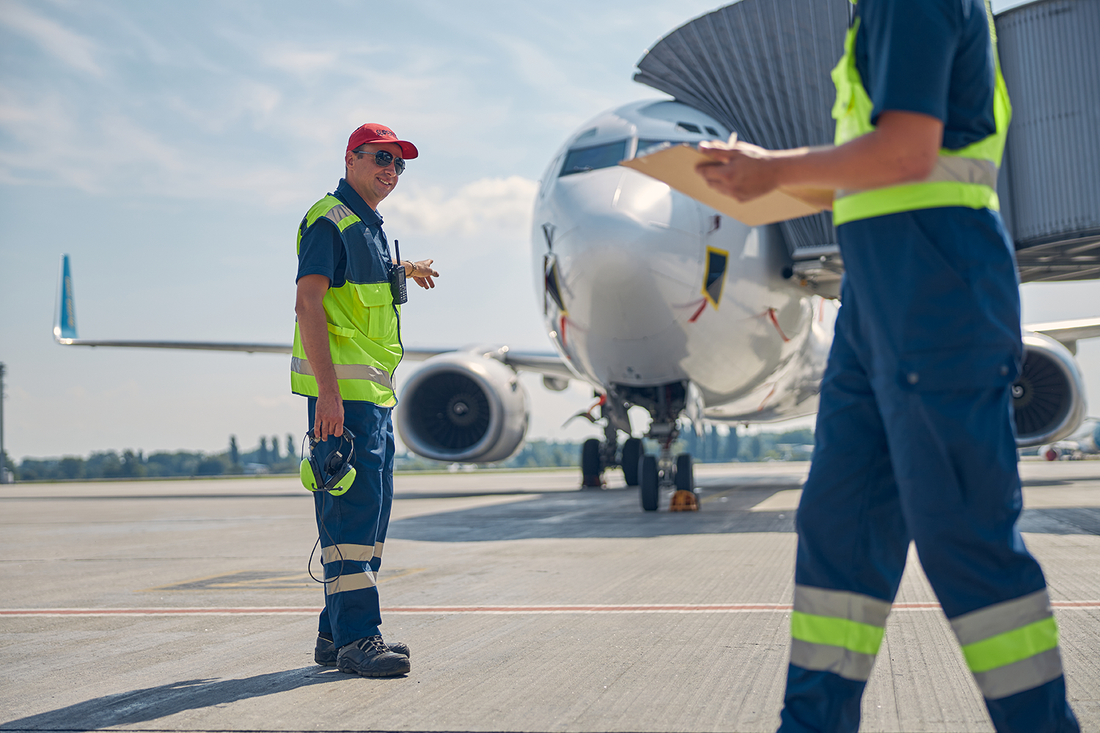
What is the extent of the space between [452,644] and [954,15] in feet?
8.45

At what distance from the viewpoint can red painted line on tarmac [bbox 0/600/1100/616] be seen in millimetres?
3879

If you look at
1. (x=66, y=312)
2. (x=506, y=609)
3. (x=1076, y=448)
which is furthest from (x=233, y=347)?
(x=1076, y=448)

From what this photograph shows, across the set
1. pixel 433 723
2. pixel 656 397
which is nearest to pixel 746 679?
pixel 433 723

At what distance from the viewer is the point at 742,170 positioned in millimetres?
1741

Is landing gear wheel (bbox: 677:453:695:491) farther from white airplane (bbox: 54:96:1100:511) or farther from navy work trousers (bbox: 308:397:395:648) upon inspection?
navy work trousers (bbox: 308:397:395:648)

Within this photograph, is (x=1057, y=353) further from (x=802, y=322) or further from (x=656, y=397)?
(x=656, y=397)

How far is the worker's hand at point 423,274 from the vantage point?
365cm

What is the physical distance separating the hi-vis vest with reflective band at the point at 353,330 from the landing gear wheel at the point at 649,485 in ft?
20.0

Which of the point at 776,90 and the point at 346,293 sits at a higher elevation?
the point at 776,90

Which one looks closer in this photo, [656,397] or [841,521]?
[841,521]

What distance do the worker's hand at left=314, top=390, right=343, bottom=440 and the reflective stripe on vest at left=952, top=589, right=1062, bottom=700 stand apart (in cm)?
197

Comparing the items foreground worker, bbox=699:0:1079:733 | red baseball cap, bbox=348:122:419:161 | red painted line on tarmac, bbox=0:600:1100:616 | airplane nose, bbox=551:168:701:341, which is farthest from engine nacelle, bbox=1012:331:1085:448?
foreground worker, bbox=699:0:1079:733

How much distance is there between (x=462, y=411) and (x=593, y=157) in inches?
225

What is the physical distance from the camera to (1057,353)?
12266mm
